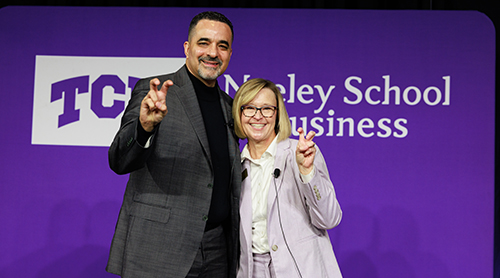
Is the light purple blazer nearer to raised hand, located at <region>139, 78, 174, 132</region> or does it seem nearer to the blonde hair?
the blonde hair

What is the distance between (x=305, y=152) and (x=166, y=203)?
2.09 feet

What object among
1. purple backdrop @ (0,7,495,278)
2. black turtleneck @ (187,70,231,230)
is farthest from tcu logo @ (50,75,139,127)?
black turtleneck @ (187,70,231,230)

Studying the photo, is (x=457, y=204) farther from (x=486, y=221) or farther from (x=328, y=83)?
(x=328, y=83)

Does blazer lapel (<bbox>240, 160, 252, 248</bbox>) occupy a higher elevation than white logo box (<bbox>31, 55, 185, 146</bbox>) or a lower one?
lower

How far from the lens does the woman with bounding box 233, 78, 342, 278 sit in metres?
1.87

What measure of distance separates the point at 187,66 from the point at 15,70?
2.08m

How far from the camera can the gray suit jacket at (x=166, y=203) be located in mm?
1849

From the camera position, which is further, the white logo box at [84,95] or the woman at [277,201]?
the white logo box at [84,95]

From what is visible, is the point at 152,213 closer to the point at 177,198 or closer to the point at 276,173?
the point at 177,198

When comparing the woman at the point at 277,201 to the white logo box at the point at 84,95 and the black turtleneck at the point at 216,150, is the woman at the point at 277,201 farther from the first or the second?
the white logo box at the point at 84,95

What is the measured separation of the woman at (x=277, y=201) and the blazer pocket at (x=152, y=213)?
0.35m

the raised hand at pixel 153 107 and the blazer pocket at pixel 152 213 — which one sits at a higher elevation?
the raised hand at pixel 153 107

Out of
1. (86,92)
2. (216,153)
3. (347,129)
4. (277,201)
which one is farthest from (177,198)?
(86,92)

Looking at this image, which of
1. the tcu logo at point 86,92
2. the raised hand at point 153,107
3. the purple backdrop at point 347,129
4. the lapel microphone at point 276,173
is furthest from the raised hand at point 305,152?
the tcu logo at point 86,92
